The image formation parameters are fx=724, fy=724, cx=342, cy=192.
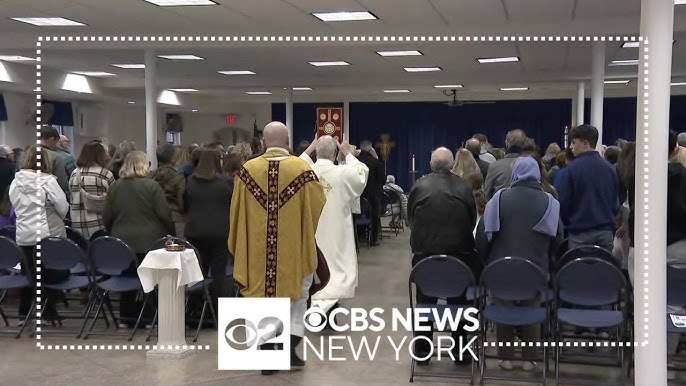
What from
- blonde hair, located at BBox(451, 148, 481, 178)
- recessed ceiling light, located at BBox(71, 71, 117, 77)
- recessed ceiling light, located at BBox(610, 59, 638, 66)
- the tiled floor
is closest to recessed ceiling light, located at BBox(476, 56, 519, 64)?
recessed ceiling light, located at BBox(610, 59, 638, 66)

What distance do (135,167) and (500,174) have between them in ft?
9.92

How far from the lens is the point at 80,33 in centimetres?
975

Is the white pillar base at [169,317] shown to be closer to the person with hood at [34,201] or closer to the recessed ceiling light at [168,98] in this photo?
the person with hood at [34,201]

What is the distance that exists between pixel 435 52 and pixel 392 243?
3.21 meters

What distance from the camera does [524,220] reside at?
4391 mm

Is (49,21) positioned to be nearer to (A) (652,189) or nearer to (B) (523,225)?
(B) (523,225)

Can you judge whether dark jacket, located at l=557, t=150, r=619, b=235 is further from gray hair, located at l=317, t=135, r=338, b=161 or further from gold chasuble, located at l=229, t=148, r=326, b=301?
gold chasuble, located at l=229, t=148, r=326, b=301

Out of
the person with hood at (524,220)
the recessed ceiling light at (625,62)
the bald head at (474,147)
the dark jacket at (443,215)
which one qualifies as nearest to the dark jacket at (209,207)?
the dark jacket at (443,215)

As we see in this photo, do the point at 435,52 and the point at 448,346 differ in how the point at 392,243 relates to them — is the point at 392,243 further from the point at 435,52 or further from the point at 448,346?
the point at 448,346

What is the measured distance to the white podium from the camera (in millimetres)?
4863

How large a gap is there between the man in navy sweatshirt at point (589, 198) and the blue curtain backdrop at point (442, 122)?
1527 centimetres

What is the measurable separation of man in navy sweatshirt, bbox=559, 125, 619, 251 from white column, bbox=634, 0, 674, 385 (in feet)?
3.42

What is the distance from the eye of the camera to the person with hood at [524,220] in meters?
4.36

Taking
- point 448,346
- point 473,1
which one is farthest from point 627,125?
point 448,346
